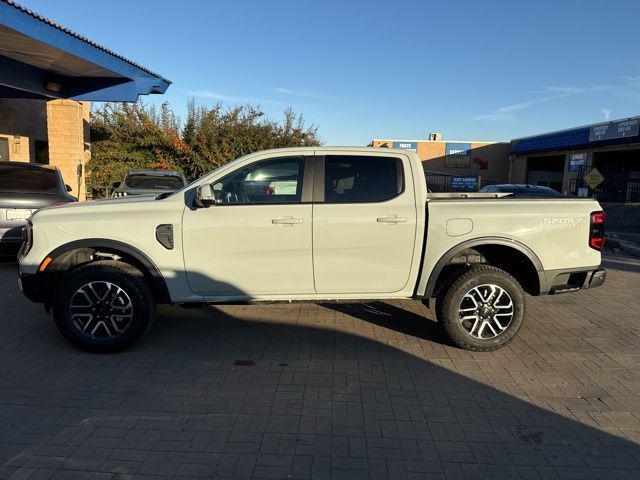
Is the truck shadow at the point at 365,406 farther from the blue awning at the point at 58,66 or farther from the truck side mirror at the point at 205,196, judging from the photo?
the blue awning at the point at 58,66

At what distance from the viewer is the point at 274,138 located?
2105 cm

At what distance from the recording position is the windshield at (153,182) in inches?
440

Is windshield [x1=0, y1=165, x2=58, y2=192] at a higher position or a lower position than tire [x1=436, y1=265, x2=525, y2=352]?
higher

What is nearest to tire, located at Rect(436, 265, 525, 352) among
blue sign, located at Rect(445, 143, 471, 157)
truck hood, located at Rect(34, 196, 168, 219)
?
truck hood, located at Rect(34, 196, 168, 219)

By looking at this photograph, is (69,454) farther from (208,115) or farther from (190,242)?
(208,115)

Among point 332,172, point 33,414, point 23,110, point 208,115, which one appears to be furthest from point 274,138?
point 33,414

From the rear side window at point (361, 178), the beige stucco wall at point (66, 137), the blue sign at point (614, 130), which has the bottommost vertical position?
the rear side window at point (361, 178)

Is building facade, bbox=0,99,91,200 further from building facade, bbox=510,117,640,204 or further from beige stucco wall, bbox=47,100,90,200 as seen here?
building facade, bbox=510,117,640,204

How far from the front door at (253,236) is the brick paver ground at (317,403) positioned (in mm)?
681

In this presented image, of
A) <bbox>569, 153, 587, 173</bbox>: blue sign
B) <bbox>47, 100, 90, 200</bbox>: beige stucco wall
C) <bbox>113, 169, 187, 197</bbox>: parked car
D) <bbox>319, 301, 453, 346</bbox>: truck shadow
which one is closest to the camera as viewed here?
<bbox>319, 301, 453, 346</bbox>: truck shadow

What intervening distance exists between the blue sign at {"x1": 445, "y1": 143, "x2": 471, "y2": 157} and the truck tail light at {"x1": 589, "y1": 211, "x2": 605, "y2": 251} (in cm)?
3751

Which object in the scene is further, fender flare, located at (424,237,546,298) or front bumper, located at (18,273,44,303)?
fender flare, located at (424,237,546,298)

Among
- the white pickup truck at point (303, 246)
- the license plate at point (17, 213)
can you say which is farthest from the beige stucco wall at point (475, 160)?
the white pickup truck at point (303, 246)

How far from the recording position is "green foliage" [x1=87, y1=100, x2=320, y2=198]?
18672 millimetres
